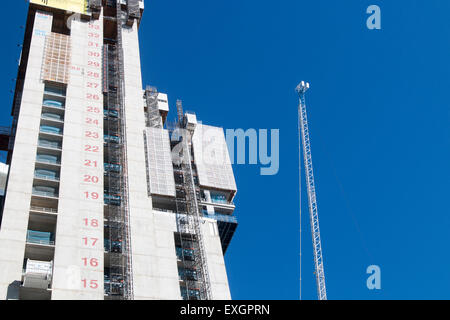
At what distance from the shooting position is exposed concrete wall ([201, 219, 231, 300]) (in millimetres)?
97463

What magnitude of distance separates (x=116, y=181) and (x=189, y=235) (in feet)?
50.9

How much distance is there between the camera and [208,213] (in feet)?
361

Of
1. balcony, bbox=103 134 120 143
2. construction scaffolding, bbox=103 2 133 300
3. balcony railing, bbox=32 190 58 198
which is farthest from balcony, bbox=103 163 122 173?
balcony railing, bbox=32 190 58 198

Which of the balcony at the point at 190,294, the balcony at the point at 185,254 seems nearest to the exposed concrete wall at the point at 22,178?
the balcony at the point at 185,254

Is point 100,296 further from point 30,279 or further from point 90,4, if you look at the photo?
point 90,4

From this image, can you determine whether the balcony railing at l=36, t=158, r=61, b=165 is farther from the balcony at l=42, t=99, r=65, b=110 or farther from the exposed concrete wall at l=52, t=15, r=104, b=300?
the balcony at l=42, t=99, r=65, b=110

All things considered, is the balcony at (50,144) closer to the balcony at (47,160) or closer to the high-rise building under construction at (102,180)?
the high-rise building under construction at (102,180)

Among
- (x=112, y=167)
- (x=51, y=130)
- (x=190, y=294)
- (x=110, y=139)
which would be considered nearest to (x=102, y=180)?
(x=112, y=167)

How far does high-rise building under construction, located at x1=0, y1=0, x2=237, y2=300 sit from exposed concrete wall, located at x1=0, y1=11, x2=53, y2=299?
0.18m

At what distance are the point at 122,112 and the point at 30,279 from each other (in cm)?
4410

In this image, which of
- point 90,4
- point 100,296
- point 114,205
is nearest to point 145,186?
point 114,205

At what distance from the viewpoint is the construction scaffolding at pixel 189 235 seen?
9612 cm

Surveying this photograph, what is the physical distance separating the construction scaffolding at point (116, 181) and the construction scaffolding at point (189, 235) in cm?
1111
